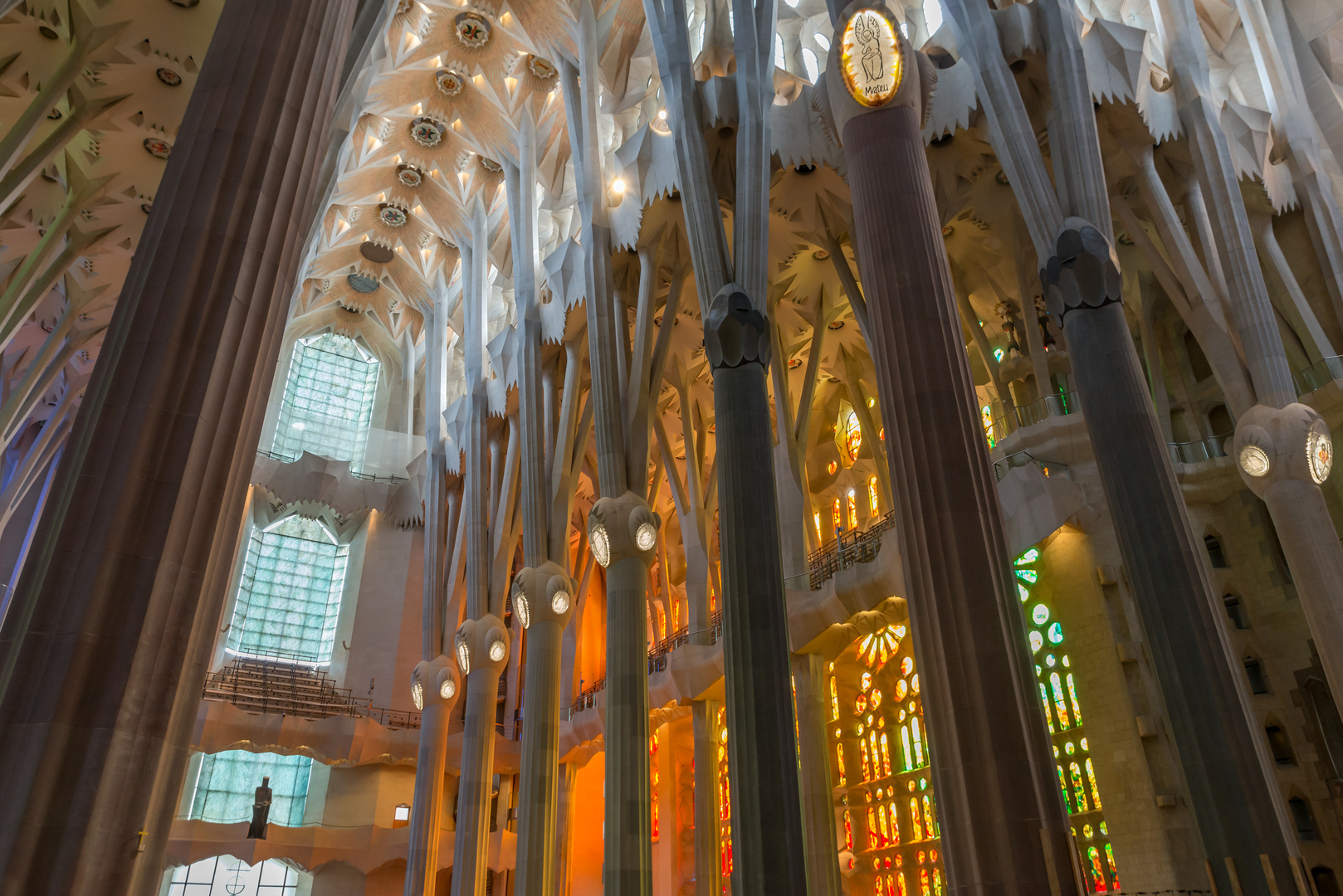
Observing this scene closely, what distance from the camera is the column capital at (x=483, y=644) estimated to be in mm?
18859

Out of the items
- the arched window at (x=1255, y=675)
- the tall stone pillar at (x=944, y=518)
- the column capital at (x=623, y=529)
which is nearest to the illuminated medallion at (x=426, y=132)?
the column capital at (x=623, y=529)

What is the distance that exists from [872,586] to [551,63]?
43.8 feet

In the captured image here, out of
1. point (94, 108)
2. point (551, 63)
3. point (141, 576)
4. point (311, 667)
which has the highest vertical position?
point (551, 63)

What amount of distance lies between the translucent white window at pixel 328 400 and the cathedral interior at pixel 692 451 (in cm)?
86

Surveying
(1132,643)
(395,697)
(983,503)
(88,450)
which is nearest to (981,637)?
(983,503)

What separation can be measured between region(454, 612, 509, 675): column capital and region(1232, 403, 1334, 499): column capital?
46.2 ft

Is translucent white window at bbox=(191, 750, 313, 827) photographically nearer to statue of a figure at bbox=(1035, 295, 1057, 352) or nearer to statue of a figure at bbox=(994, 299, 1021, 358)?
statue of a figure at bbox=(994, 299, 1021, 358)

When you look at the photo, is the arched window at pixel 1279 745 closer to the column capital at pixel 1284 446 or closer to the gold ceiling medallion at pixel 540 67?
the column capital at pixel 1284 446

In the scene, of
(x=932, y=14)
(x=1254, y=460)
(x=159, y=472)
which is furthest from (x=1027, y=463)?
(x=159, y=472)

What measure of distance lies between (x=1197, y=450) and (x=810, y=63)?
9860 millimetres

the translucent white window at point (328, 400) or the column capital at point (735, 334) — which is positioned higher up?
the translucent white window at point (328, 400)

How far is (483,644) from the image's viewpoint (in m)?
18.9

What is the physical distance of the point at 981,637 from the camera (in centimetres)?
697

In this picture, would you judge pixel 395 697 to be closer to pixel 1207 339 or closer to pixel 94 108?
pixel 94 108
